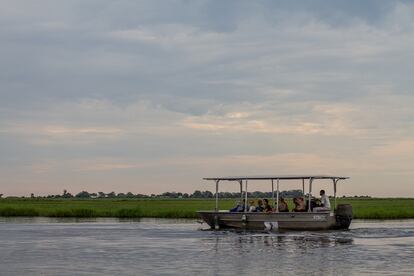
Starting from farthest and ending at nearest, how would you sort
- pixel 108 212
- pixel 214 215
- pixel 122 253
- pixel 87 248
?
pixel 108 212 < pixel 214 215 < pixel 87 248 < pixel 122 253

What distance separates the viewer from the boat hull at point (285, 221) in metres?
39.8

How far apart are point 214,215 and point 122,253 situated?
13209 mm

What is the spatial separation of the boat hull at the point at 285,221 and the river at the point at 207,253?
0.52 m

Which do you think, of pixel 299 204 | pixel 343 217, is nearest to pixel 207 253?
pixel 299 204

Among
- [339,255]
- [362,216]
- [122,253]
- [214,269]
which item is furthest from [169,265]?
[362,216]

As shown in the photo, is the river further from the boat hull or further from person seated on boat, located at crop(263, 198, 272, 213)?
person seated on boat, located at crop(263, 198, 272, 213)

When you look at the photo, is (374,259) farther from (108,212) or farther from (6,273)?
(108,212)

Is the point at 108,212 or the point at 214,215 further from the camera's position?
the point at 108,212

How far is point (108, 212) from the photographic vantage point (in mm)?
70062

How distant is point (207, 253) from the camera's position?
29.8m

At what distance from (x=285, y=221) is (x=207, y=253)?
1081 cm

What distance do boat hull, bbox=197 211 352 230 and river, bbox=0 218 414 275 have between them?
52 centimetres

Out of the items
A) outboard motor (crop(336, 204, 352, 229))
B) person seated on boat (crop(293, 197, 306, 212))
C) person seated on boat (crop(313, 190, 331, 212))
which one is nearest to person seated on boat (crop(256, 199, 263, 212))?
person seated on boat (crop(293, 197, 306, 212))

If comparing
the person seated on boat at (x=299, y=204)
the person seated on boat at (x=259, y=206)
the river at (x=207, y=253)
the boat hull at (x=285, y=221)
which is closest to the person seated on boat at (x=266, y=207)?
the person seated on boat at (x=259, y=206)
